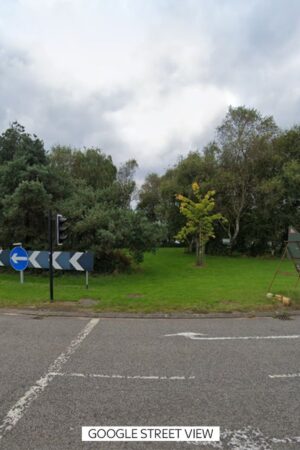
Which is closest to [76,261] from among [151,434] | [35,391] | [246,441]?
[35,391]

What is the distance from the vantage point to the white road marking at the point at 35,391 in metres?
3.33

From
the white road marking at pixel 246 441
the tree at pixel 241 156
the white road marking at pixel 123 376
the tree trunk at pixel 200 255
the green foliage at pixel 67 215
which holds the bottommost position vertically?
the white road marking at pixel 123 376

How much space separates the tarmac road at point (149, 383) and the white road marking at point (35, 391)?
0.04 feet

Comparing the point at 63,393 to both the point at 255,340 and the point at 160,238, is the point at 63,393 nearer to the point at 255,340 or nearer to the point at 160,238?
the point at 255,340

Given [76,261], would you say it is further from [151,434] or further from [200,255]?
[200,255]

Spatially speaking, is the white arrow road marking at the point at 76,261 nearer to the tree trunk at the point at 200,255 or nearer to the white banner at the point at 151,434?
the white banner at the point at 151,434

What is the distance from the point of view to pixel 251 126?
104 ft

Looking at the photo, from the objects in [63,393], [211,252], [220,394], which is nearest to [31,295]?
[63,393]

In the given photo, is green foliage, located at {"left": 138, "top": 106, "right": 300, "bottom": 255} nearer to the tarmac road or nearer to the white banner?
the tarmac road

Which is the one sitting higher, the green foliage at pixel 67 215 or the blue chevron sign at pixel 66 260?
the green foliage at pixel 67 215

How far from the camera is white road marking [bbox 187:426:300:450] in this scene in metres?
2.96

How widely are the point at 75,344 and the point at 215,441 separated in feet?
11.4

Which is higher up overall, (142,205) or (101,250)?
(142,205)

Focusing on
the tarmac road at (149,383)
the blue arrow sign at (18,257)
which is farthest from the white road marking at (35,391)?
the blue arrow sign at (18,257)
